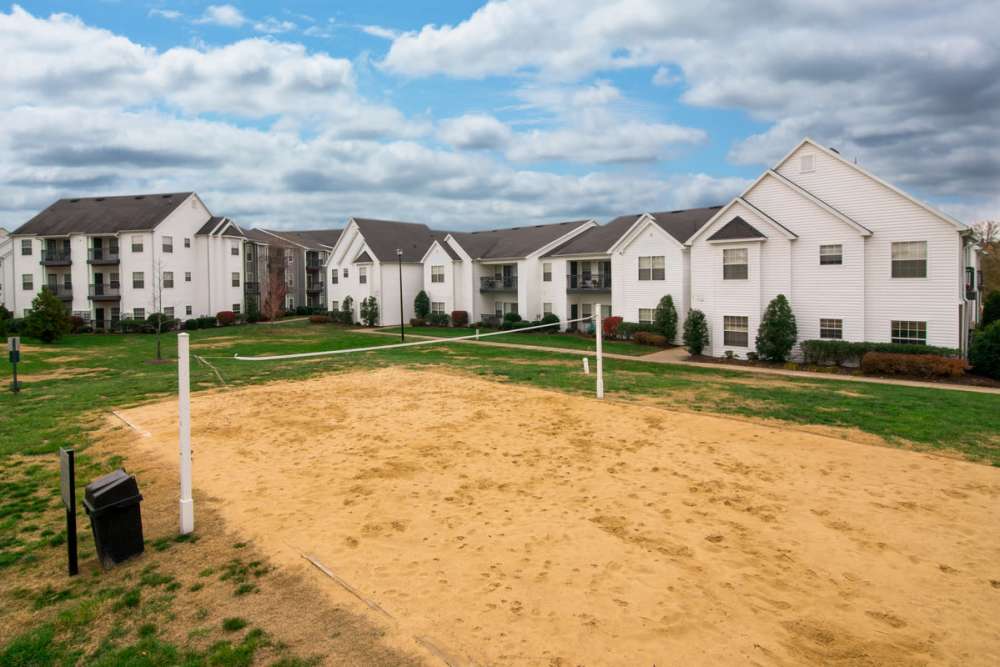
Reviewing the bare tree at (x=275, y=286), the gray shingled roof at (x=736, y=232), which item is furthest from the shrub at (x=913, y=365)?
the bare tree at (x=275, y=286)

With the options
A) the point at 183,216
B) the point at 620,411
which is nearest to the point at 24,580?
the point at 620,411

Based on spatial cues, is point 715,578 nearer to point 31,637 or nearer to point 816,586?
point 816,586

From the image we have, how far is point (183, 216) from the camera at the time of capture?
54875mm

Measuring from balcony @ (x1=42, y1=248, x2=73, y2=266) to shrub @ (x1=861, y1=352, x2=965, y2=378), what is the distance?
6354 centimetres

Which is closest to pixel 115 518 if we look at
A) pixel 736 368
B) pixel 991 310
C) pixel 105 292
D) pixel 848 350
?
pixel 736 368

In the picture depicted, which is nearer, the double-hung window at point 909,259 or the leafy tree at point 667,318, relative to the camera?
the double-hung window at point 909,259

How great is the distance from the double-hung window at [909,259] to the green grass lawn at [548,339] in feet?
44.0

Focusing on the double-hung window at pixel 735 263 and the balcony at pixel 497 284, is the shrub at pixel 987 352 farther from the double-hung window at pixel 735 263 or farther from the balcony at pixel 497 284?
the balcony at pixel 497 284

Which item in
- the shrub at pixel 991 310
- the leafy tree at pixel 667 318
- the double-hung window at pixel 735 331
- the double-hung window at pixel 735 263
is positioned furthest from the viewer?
the shrub at pixel 991 310

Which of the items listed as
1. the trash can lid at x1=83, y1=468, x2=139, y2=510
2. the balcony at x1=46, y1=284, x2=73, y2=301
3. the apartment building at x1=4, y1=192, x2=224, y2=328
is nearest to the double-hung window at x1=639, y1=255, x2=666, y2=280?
the trash can lid at x1=83, y1=468, x2=139, y2=510

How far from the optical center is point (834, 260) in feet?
99.8

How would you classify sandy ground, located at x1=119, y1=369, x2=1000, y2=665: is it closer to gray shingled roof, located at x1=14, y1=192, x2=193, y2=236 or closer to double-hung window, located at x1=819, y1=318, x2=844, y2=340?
double-hung window, located at x1=819, y1=318, x2=844, y2=340

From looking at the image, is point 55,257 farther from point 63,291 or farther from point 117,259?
point 117,259

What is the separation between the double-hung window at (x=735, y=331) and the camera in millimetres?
33469
